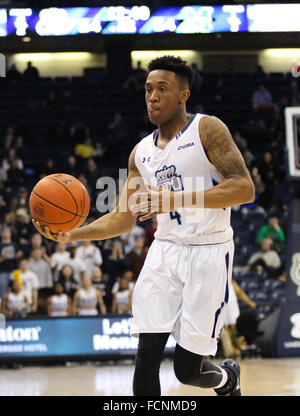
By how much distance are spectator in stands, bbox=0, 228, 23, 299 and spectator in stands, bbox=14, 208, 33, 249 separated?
281 millimetres

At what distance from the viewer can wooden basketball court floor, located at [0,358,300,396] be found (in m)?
7.16

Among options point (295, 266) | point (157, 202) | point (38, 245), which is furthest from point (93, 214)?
point (157, 202)

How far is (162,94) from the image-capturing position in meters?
4.29

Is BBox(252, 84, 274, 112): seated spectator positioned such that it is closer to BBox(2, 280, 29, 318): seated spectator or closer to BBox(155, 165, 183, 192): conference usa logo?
BBox(2, 280, 29, 318): seated spectator

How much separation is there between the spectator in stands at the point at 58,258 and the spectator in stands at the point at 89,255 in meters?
0.20

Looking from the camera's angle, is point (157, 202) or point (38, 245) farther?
point (38, 245)

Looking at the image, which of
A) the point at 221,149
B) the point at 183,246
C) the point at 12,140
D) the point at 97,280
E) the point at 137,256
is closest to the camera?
the point at 221,149

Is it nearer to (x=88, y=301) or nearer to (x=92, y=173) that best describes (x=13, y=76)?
(x=92, y=173)

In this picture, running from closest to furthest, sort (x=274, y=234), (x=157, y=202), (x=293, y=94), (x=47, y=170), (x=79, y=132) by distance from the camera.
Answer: (x=157, y=202), (x=274, y=234), (x=47, y=170), (x=79, y=132), (x=293, y=94)

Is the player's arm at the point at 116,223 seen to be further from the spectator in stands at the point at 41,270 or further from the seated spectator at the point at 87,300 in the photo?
the spectator in stands at the point at 41,270

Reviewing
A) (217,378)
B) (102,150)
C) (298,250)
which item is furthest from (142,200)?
(102,150)

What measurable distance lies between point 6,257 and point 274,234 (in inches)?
184

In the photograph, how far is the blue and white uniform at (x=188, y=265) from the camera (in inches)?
165

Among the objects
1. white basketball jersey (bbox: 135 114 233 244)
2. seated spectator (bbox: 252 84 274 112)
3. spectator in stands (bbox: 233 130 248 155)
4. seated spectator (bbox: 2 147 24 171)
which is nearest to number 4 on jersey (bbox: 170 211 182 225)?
white basketball jersey (bbox: 135 114 233 244)
